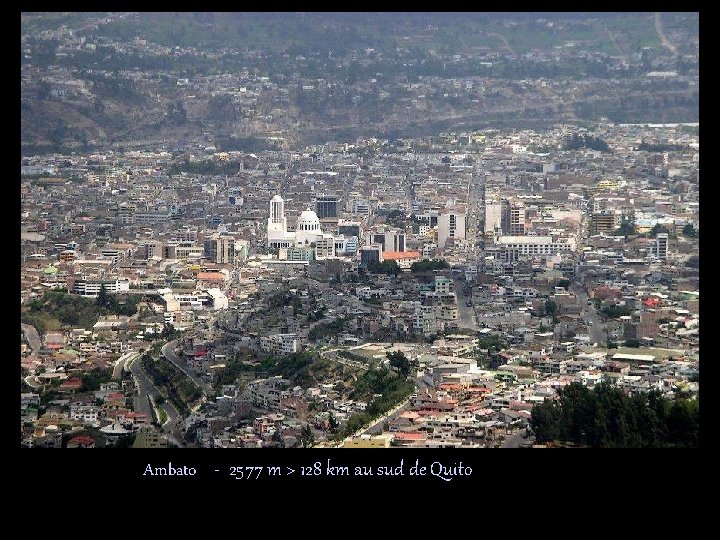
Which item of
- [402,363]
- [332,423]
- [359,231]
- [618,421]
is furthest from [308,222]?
[618,421]

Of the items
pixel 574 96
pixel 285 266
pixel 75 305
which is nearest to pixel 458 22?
pixel 574 96

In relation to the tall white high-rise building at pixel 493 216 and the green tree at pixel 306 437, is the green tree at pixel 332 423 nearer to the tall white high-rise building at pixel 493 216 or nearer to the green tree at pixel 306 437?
the green tree at pixel 306 437

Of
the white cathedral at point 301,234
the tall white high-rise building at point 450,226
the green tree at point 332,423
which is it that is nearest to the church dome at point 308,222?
the white cathedral at point 301,234

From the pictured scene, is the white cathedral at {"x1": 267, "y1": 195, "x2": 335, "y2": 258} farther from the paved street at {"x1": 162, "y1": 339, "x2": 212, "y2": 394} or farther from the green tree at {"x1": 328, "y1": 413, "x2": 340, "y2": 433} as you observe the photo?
the green tree at {"x1": 328, "y1": 413, "x2": 340, "y2": 433}

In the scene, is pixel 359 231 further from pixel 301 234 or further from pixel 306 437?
pixel 306 437
